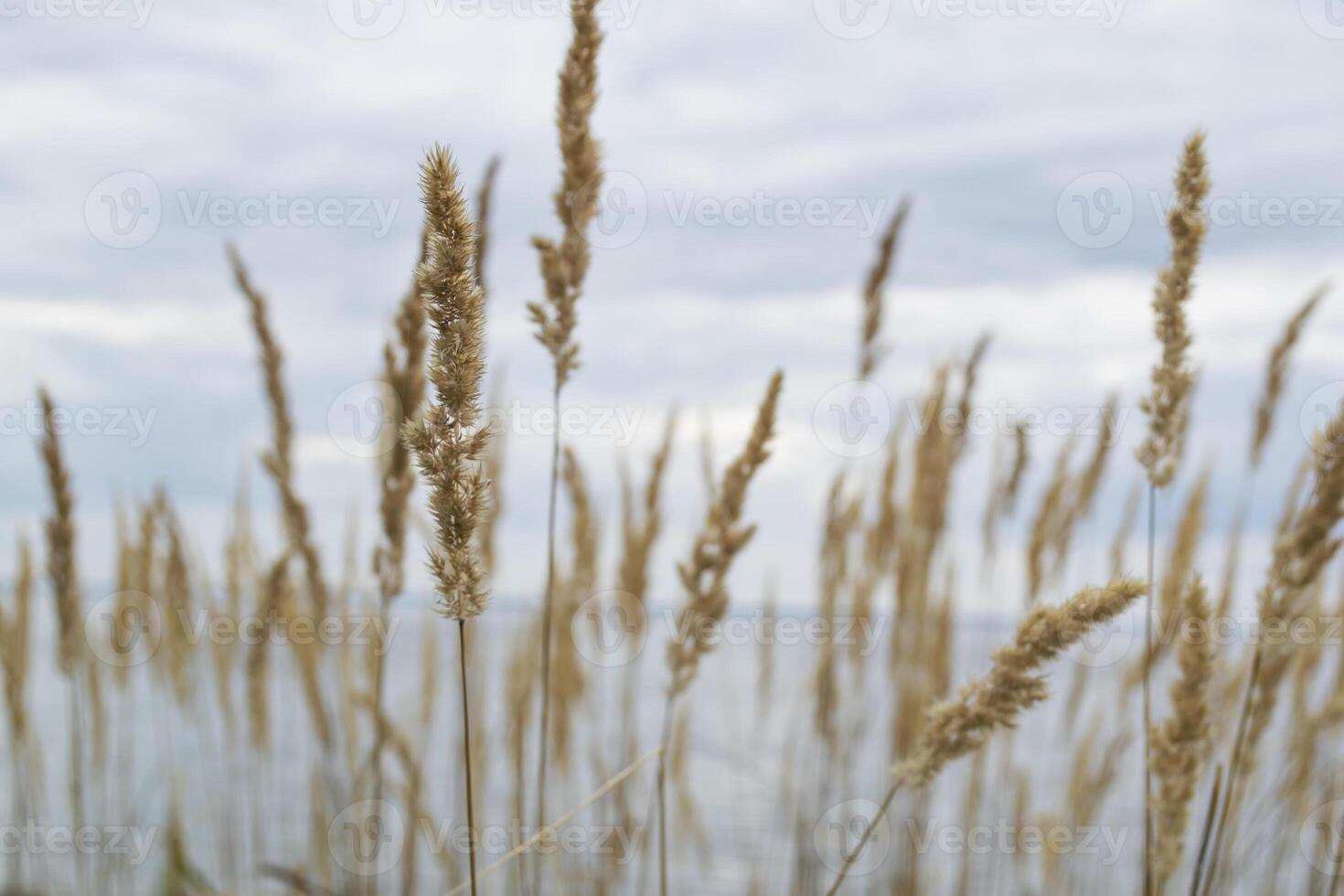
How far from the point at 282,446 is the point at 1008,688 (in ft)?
5.73

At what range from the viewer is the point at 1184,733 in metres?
1.40

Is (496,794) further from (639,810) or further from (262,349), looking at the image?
(262,349)

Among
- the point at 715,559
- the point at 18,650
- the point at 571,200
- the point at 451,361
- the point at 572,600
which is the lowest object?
the point at 18,650

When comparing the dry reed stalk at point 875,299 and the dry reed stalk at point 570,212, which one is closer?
the dry reed stalk at point 570,212

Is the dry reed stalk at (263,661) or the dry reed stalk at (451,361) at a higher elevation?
the dry reed stalk at (451,361)

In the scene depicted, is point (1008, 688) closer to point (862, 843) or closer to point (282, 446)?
point (862, 843)

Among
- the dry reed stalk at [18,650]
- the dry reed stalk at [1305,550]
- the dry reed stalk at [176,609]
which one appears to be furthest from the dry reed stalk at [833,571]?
the dry reed stalk at [18,650]

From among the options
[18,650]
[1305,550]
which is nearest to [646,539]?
[1305,550]

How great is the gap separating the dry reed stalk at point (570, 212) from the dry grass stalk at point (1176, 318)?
85 cm

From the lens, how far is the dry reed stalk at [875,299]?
8.83 feet

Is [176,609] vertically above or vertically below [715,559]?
below

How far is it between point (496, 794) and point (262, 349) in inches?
207

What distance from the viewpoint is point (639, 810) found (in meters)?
4.12

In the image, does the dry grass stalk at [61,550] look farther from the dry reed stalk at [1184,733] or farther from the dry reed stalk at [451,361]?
the dry reed stalk at [1184,733]
